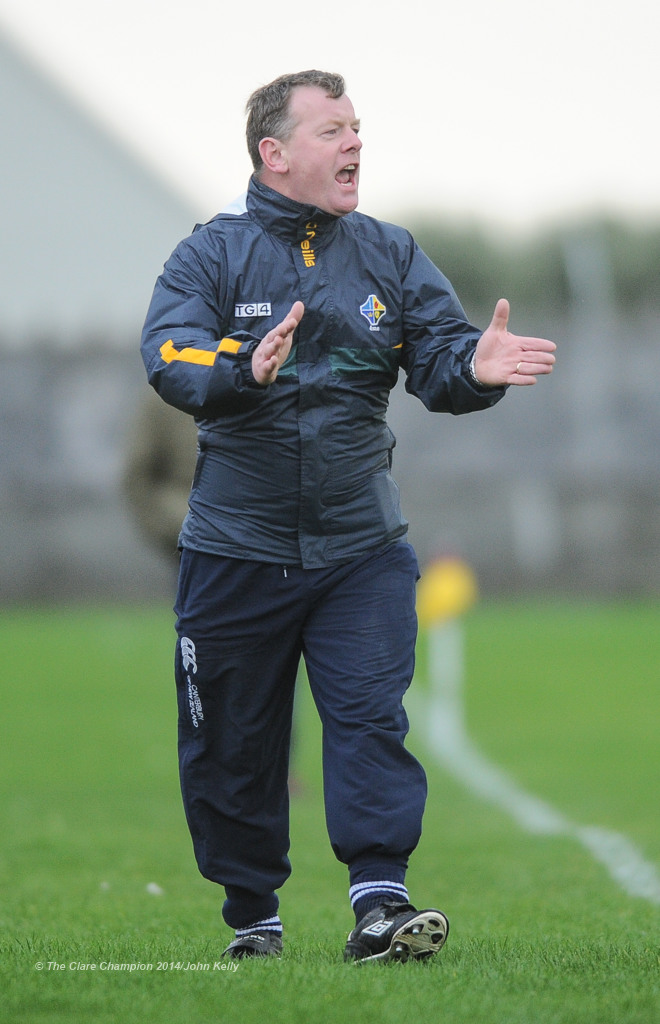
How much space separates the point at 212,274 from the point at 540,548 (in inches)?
828

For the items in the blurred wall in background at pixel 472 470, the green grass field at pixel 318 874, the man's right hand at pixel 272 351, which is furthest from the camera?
the blurred wall in background at pixel 472 470

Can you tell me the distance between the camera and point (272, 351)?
411cm

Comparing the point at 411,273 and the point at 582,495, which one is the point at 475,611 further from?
the point at 411,273

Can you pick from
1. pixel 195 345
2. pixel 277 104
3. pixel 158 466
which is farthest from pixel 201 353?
pixel 158 466

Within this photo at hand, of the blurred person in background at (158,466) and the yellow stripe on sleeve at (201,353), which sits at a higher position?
the yellow stripe on sleeve at (201,353)

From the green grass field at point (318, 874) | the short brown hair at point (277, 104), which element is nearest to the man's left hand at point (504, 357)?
the short brown hair at point (277, 104)

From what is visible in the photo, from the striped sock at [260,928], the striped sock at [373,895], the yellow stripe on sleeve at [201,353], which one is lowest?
the striped sock at [260,928]

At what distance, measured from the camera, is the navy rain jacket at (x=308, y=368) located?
4.49 metres

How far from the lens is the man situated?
14.6 ft

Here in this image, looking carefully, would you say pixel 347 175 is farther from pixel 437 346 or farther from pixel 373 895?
pixel 373 895

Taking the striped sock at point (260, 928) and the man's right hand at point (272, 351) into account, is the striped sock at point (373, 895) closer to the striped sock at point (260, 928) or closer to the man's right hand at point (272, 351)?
the striped sock at point (260, 928)

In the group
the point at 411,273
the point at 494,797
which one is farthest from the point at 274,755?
the point at 494,797

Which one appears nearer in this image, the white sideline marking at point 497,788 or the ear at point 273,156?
the ear at point 273,156

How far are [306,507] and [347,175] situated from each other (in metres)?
0.97
